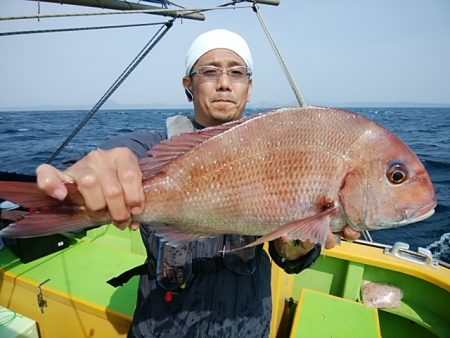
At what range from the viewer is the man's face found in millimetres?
2168

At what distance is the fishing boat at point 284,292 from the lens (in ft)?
9.36

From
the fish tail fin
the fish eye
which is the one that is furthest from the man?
the fish tail fin

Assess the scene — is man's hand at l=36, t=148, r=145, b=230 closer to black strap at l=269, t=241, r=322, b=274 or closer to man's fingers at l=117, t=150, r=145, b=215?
man's fingers at l=117, t=150, r=145, b=215

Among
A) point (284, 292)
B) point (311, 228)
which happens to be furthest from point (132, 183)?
point (284, 292)

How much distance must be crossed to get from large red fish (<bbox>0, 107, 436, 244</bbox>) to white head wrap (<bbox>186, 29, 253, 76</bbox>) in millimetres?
974

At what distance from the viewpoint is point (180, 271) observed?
6.26 feet

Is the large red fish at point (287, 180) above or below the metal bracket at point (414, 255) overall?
above

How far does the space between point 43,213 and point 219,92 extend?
1.40 meters

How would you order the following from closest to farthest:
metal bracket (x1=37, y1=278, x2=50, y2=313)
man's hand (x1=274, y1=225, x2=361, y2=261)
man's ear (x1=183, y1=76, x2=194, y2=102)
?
man's hand (x1=274, y1=225, x2=361, y2=261) → man's ear (x1=183, y1=76, x2=194, y2=102) → metal bracket (x1=37, y1=278, x2=50, y2=313)

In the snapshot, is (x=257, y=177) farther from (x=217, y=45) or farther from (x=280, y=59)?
(x=280, y=59)

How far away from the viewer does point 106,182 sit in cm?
127

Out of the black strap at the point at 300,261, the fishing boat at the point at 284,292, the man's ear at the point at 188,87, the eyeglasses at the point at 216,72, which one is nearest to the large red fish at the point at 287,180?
the black strap at the point at 300,261

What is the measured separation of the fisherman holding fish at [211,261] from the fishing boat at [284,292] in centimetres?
75

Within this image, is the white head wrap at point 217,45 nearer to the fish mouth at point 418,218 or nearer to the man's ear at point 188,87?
the man's ear at point 188,87
